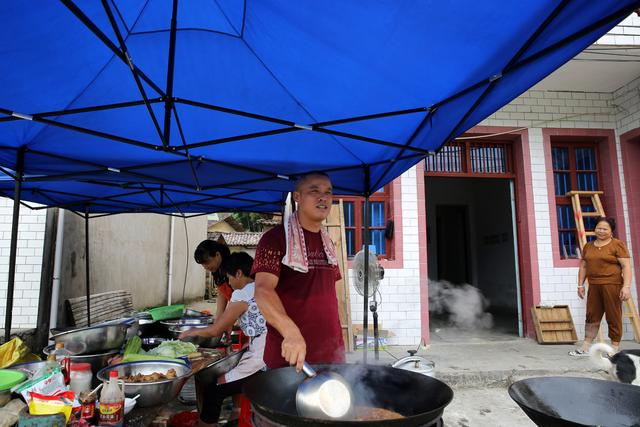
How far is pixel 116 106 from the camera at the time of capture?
2.43 m

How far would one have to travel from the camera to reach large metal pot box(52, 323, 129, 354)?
2.94 meters

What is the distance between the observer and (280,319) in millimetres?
1990

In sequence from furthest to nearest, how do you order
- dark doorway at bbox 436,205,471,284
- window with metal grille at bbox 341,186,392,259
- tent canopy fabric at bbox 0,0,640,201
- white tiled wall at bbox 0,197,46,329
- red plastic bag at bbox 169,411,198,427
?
dark doorway at bbox 436,205,471,284
window with metal grille at bbox 341,186,392,259
white tiled wall at bbox 0,197,46,329
red plastic bag at bbox 169,411,198,427
tent canopy fabric at bbox 0,0,640,201

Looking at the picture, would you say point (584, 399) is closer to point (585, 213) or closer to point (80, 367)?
point (80, 367)

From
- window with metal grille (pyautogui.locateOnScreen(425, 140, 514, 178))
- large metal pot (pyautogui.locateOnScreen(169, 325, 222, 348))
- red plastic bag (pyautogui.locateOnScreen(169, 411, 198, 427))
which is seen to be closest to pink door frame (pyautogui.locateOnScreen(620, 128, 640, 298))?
window with metal grille (pyautogui.locateOnScreen(425, 140, 514, 178))

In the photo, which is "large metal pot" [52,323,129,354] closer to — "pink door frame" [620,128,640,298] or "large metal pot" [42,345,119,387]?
"large metal pot" [42,345,119,387]

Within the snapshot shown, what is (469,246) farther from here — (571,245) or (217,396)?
(217,396)

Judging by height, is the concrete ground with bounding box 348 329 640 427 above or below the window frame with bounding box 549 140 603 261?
below

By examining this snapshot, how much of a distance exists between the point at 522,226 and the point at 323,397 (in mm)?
6668

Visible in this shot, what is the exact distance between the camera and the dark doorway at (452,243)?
12.0m

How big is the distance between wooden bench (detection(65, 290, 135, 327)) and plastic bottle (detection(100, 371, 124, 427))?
4.94 m

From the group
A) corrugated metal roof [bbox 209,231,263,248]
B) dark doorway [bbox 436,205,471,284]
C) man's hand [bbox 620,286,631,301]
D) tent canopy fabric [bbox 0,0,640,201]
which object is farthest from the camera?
corrugated metal roof [bbox 209,231,263,248]

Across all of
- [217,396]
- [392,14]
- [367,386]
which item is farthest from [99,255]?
[392,14]

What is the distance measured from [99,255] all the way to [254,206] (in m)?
4.32
